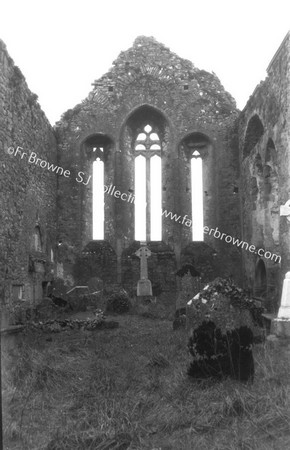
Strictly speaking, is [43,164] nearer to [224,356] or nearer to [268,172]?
[268,172]

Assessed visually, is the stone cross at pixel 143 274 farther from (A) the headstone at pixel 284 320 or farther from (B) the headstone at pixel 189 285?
(A) the headstone at pixel 284 320

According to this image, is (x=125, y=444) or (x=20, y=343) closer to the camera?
(x=125, y=444)

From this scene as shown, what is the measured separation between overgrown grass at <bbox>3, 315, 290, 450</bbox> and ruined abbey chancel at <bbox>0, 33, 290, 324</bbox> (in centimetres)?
717

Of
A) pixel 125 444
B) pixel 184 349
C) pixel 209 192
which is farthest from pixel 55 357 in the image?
pixel 209 192

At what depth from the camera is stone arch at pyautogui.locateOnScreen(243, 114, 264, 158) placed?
1308 centimetres

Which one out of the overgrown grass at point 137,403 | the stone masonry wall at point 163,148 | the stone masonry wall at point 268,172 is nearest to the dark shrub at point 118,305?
the stone masonry wall at point 163,148

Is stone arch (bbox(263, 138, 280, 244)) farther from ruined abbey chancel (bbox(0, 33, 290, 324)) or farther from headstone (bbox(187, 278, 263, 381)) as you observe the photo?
headstone (bbox(187, 278, 263, 381))

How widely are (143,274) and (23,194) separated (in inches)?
158

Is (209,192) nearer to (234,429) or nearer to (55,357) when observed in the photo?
(55,357)

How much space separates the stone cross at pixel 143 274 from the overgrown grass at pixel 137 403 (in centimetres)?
714

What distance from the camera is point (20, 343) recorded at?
18.6 ft

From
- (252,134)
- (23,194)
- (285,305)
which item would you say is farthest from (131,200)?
(285,305)

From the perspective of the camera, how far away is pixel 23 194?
36.9ft

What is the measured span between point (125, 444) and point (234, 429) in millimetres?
726
